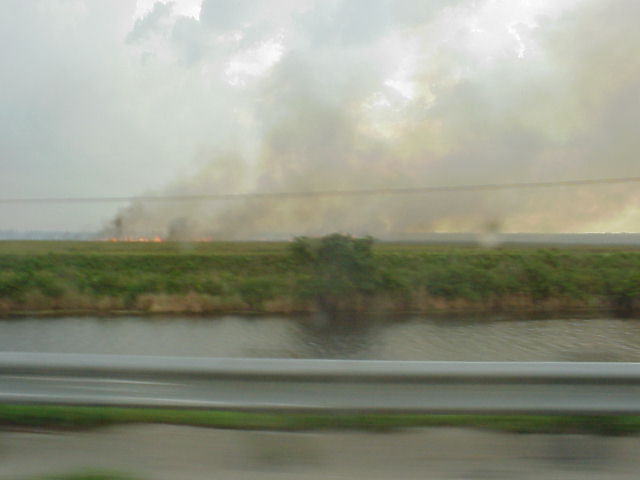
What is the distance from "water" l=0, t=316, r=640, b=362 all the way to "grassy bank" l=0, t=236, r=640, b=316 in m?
1.00

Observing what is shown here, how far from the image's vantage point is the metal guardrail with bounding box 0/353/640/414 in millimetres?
3801

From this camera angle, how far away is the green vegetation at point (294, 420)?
153 inches

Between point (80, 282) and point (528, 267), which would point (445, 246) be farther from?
point (80, 282)

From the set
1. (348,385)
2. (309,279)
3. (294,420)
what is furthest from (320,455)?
(309,279)

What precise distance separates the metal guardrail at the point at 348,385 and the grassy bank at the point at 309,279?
5196 mm

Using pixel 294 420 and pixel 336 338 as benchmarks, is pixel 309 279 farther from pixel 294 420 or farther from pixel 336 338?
pixel 294 420

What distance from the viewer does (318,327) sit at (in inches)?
331

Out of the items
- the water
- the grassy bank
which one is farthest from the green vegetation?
the grassy bank

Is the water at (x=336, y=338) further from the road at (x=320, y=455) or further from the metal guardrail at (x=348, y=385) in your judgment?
the road at (x=320, y=455)

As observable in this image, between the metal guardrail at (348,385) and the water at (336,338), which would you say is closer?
the metal guardrail at (348,385)

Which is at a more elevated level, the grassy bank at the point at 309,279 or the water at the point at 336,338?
the grassy bank at the point at 309,279

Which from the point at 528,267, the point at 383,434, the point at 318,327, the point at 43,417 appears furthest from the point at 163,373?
the point at 528,267

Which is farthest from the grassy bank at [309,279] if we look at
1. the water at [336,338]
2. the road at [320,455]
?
the road at [320,455]

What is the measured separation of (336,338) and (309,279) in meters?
2.55
